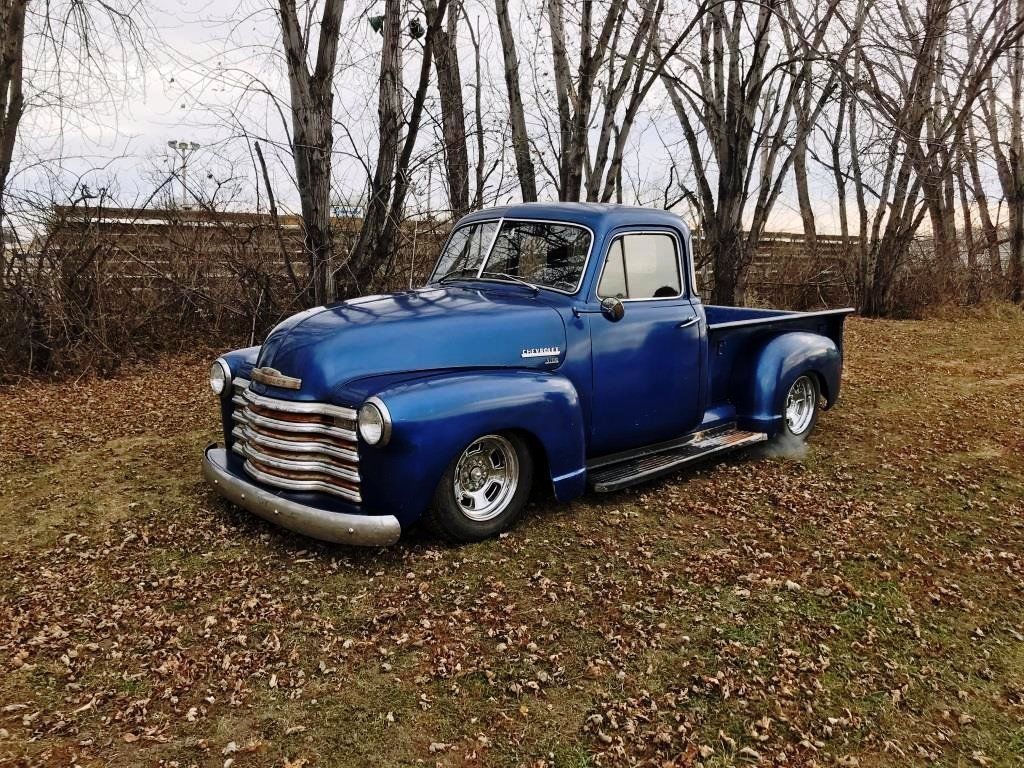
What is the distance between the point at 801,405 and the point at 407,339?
4.03 meters

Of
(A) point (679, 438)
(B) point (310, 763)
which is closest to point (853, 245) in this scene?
(A) point (679, 438)

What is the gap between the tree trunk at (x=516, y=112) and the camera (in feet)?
34.5

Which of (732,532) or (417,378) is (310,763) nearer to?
(417,378)

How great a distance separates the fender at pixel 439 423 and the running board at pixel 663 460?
2.13ft

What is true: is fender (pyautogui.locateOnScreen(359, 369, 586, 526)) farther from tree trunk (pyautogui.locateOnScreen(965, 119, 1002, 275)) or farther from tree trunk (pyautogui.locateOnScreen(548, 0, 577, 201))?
tree trunk (pyautogui.locateOnScreen(965, 119, 1002, 275))

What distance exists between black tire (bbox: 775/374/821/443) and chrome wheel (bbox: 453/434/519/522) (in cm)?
294

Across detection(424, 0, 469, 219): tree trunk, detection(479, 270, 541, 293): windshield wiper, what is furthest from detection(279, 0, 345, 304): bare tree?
detection(479, 270, 541, 293): windshield wiper

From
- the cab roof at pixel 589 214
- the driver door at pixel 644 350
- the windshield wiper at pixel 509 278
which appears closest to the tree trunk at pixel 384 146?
the cab roof at pixel 589 214

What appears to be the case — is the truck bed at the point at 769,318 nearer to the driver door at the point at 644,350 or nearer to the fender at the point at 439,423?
the driver door at the point at 644,350

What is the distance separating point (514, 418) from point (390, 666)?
146 centimetres

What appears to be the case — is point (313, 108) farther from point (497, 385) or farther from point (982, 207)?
point (982, 207)

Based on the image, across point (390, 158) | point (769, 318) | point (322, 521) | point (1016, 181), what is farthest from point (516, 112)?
point (1016, 181)

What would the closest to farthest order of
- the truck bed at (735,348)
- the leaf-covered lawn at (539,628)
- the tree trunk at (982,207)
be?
the leaf-covered lawn at (539,628) → the truck bed at (735,348) → the tree trunk at (982,207)

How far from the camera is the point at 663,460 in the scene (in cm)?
521
